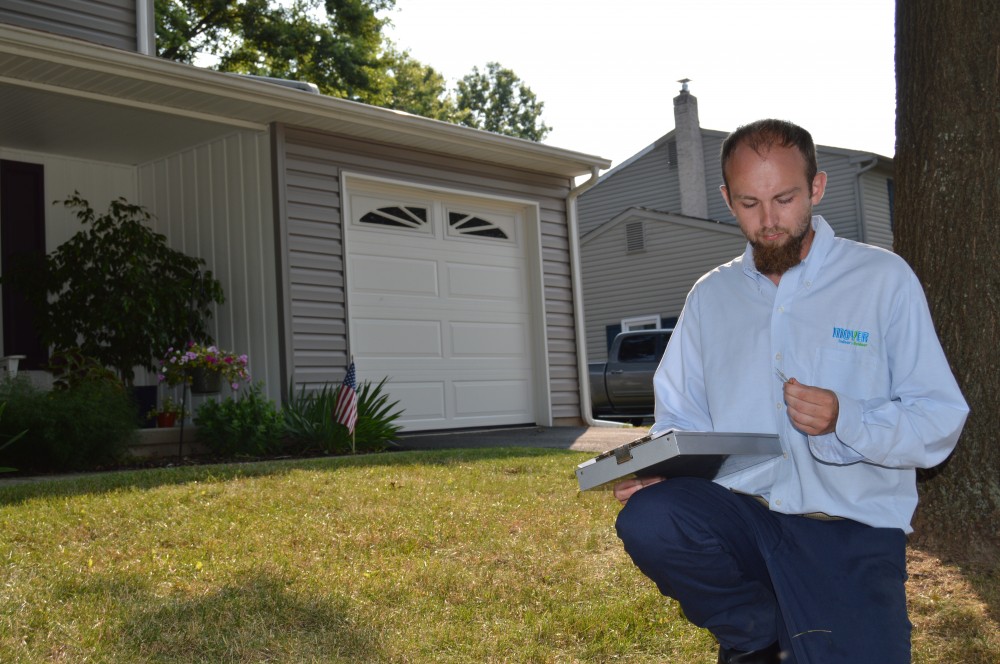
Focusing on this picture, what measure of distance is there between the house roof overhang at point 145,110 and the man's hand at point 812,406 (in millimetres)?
7179

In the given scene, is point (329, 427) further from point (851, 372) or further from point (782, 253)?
point (851, 372)

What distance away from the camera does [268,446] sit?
333 inches

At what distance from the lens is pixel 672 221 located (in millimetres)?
22406

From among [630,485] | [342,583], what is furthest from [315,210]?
[630,485]

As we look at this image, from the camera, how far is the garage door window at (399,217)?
10438 mm

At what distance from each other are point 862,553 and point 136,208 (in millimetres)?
8328

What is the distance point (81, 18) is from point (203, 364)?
3.44 m

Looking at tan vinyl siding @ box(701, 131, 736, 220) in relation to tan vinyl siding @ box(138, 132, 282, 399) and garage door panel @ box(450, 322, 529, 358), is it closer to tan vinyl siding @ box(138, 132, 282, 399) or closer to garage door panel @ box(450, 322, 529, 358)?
garage door panel @ box(450, 322, 529, 358)

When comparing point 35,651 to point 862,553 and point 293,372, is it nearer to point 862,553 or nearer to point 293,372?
point 862,553

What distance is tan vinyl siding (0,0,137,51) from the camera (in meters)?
9.32

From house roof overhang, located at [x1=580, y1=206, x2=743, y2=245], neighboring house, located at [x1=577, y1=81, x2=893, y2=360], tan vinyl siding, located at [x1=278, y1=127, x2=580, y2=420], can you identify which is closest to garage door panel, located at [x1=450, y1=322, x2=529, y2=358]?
tan vinyl siding, located at [x1=278, y1=127, x2=580, y2=420]

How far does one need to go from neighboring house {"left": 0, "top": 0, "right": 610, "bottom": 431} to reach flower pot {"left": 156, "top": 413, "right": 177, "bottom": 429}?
2.76 ft

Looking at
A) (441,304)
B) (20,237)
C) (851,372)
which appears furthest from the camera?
(441,304)

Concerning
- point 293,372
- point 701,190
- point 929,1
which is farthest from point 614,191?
point 929,1
